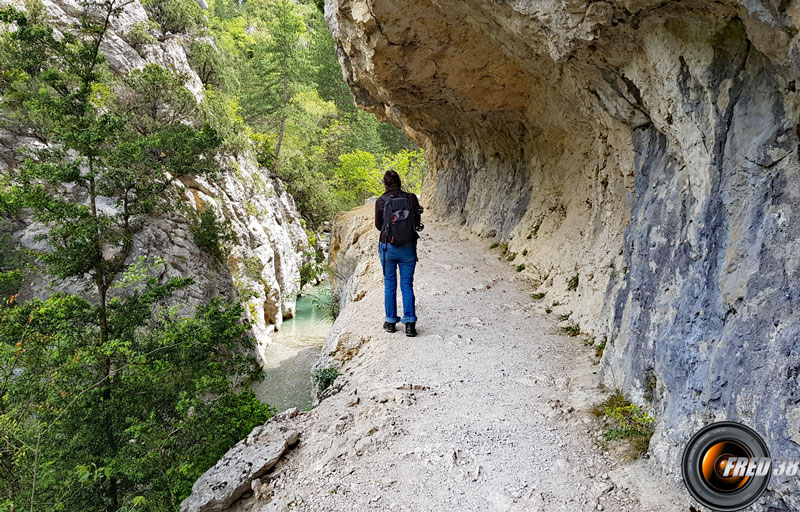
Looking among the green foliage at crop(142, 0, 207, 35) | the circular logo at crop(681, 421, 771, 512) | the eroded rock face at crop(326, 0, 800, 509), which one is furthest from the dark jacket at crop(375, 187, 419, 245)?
the green foliage at crop(142, 0, 207, 35)

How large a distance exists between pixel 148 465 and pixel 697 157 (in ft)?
23.3

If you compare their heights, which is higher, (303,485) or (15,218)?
(15,218)

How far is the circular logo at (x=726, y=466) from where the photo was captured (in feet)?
7.60

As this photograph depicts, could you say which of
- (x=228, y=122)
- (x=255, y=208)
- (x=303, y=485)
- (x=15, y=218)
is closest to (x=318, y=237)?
(x=255, y=208)

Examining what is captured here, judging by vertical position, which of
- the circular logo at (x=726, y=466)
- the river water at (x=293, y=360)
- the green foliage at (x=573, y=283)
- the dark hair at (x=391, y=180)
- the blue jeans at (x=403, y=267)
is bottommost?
the river water at (x=293, y=360)

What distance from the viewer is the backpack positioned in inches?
219

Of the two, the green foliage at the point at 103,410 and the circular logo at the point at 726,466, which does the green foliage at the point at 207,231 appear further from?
the circular logo at the point at 726,466

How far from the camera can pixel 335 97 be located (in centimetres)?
3462

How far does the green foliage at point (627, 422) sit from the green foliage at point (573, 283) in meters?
3.05

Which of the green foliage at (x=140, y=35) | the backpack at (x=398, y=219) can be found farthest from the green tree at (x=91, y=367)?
the green foliage at (x=140, y=35)

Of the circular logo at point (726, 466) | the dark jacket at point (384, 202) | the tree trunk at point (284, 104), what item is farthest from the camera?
the tree trunk at point (284, 104)

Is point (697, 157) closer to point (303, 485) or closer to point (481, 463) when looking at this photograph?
point (481, 463)

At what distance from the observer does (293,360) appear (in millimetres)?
15531

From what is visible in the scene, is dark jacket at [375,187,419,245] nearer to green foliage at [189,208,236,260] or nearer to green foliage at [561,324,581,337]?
green foliage at [561,324,581,337]
